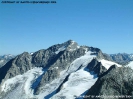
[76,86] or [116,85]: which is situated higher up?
[116,85]

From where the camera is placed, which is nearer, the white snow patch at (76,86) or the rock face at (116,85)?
the rock face at (116,85)

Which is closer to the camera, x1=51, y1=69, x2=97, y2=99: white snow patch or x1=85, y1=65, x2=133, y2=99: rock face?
x1=85, y1=65, x2=133, y2=99: rock face

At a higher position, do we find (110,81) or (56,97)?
(110,81)

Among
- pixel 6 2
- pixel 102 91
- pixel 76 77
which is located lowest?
pixel 76 77

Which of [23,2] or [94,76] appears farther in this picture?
[94,76]

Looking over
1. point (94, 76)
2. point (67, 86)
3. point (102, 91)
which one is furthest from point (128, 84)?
point (94, 76)

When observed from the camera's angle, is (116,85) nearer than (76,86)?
Yes

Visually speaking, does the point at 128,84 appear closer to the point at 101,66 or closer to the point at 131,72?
the point at 131,72

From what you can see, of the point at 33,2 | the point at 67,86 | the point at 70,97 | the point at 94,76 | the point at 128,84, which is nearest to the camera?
the point at 33,2

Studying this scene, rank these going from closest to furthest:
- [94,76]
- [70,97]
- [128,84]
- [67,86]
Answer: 1. [128,84]
2. [70,97]
3. [67,86]
4. [94,76]

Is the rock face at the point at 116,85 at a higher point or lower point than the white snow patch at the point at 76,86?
higher

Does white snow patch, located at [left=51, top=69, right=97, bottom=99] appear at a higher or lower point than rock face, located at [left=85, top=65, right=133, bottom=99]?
lower
